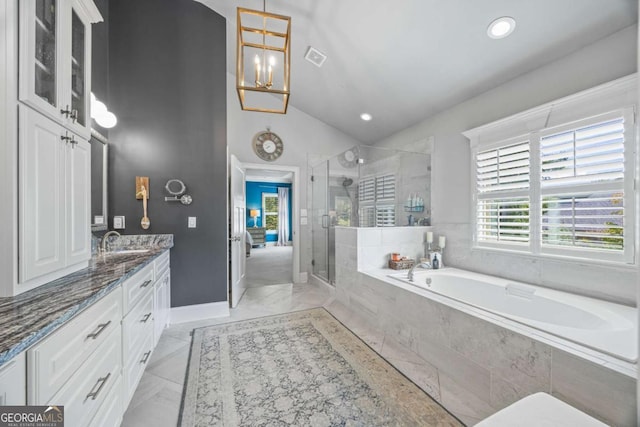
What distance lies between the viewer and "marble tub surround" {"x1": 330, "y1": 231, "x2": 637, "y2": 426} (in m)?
1.16

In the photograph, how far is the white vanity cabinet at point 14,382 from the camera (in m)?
0.64

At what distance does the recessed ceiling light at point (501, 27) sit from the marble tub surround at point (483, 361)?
219 centimetres

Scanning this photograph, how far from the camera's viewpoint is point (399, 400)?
1.64 m

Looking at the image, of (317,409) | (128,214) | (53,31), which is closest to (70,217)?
(53,31)

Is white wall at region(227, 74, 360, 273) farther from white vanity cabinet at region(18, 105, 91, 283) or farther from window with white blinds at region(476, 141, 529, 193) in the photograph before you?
white vanity cabinet at region(18, 105, 91, 283)

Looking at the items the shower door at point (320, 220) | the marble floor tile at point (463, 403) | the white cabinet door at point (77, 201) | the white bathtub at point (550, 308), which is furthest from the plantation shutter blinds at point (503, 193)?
the white cabinet door at point (77, 201)

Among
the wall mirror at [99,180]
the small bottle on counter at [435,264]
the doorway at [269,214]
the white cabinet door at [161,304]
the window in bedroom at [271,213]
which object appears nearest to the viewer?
the white cabinet door at [161,304]

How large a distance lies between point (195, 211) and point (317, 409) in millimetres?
2332

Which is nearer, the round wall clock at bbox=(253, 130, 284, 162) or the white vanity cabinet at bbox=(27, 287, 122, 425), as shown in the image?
the white vanity cabinet at bbox=(27, 287, 122, 425)

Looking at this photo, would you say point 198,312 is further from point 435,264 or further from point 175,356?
point 435,264

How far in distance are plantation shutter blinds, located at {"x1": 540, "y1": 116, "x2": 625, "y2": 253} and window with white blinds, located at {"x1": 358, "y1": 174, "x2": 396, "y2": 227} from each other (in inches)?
64.2

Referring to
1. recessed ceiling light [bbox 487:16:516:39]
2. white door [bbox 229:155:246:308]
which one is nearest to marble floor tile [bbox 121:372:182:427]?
white door [bbox 229:155:246:308]

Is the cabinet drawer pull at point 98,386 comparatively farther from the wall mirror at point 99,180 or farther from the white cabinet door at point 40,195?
the wall mirror at point 99,180

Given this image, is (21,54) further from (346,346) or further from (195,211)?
(346,346)
